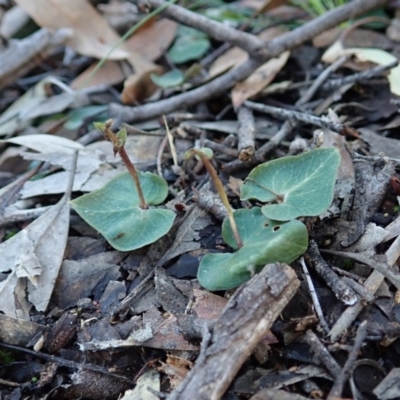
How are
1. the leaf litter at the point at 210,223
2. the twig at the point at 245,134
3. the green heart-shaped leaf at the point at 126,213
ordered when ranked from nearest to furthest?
1. the leaf litter at the point at 210,223
2. the green heart-shaped leaf at the point at 126,213
3. the twig at the point at 245,134

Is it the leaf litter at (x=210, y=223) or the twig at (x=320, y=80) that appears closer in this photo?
the leaf litter at (x=210, y=223)

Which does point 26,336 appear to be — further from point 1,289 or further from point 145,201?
point 145,201

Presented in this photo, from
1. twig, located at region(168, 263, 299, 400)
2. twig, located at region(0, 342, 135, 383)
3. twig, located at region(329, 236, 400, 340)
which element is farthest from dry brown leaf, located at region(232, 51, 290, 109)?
twig, located at region(0, 342, 135, 383)

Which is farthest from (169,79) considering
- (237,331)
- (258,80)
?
(237,331)

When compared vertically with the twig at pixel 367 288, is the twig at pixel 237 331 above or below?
above

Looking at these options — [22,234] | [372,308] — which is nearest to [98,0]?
[22,234]

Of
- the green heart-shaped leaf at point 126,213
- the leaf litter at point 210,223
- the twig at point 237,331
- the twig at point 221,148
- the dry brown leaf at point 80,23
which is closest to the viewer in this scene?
the twig at point 237,331

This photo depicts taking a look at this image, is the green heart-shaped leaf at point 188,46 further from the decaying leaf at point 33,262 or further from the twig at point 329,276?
the twig at point 329,276

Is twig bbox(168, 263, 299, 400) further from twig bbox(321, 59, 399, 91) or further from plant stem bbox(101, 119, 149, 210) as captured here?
twig bbox(321, 59, 399, 91)

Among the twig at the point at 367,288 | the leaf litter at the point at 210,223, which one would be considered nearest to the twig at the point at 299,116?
the leaf litter at the point at 210,223
